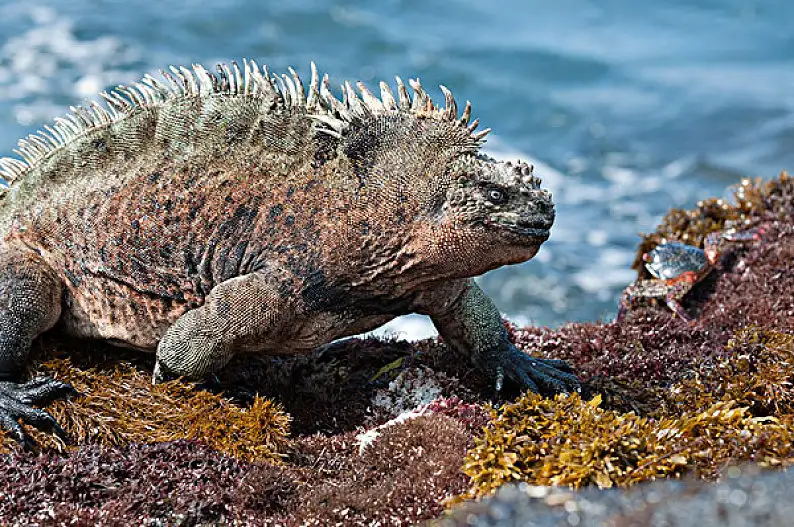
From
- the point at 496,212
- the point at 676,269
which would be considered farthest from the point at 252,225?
the point at 676,269

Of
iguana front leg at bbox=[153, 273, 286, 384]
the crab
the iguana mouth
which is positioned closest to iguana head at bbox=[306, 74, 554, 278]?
the iguana mouth

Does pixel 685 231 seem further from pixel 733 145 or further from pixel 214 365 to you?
pixel 733 145

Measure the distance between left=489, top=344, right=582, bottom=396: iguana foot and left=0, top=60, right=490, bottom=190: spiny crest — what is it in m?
1.68

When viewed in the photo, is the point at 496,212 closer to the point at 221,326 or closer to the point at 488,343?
the point at 488,343

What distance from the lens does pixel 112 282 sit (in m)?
5.92

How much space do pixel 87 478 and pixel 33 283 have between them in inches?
63.6

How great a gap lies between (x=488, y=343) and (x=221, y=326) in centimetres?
187

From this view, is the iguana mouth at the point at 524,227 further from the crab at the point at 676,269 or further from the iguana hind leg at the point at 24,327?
the crab at the point at 676,269

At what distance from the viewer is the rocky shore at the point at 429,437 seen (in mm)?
4227

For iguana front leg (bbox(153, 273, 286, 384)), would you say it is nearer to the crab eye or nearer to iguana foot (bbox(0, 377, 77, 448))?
iguana foot (bbox(0, 377, 77, 448))

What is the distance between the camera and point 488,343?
6219 mm

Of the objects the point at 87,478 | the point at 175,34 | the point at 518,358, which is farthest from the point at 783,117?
the point at 87,478

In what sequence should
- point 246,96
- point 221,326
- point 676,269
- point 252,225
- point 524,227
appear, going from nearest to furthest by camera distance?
point 524,227 < point 221,326 < point 252,225 < point 246,96 < point 676,269

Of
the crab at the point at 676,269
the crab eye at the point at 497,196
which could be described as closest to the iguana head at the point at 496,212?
the crab eye at the point at 497,196
